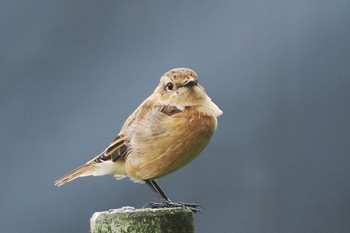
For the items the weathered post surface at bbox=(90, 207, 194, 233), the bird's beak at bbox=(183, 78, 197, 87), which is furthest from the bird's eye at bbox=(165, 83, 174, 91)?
the weathered post surface at bbox=(90, 207, 194, 233)

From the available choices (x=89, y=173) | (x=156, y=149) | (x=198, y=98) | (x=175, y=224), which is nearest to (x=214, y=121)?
(x=198, y=98)

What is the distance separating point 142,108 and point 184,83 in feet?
0.98

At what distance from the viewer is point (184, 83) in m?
2.79

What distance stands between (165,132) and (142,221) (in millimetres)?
1044

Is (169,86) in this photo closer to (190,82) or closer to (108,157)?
(190,82)

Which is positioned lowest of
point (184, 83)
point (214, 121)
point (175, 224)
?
point (175, 224)

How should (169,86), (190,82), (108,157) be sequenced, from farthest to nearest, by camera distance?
(108,157) < (169,86) < (190,82)

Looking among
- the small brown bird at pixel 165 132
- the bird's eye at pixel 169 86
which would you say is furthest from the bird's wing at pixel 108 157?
the bird's eye at pixel 169 86

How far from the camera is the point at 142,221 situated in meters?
1.83

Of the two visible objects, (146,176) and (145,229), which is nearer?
(145,229)

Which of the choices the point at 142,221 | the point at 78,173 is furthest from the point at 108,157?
the point at 142,221

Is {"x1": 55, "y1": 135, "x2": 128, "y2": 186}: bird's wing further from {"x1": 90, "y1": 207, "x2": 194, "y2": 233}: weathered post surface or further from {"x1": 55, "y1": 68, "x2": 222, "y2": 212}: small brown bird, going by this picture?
{"x1": 90, "y1": 207, "x2": 194, "y2": 233}: weathered post surface

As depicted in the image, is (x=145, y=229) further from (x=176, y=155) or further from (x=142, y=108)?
(x=142, y=108)

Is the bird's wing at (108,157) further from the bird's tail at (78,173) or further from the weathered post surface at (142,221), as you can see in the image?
the weathered post surface at (142,221)
